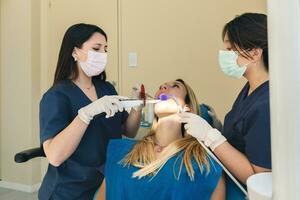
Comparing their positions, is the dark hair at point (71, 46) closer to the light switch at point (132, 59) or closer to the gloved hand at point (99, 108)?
the gloved hand at point (99, 108)

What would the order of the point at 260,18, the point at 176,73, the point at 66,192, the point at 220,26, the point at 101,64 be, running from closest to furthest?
the point at 260,18, the point at 66,192, the point at 101,64, the point at 220,26, the point at 176,73

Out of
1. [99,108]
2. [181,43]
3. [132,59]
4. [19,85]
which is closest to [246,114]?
[99,108]

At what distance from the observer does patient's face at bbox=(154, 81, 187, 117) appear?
4.57 ft

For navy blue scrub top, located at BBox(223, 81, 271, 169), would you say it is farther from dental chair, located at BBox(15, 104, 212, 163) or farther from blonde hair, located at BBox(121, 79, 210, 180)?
dental chair, located at BBox(15, 104, 212, 163)

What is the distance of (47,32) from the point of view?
3082 millimetres

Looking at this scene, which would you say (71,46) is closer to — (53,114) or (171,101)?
(53,114)

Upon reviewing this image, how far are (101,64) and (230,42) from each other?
610 mm

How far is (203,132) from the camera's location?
1116mm

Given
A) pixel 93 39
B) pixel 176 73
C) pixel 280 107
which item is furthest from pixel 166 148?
pixel 176 73

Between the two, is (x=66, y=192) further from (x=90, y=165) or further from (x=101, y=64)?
(x=101, y=64)

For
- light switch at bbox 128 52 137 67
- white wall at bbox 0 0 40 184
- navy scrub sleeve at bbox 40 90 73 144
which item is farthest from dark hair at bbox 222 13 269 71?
white wall at bbox 0 0 40 184

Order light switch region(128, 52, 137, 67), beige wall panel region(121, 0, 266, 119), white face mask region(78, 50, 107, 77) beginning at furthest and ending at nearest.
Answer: light switch region(128, 52, 137, 67) → beige wall panel region(121, 0, 266, 119) → white face mask region(78, 50, 107, 77)

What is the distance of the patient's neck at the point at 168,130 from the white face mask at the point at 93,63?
0.39 m

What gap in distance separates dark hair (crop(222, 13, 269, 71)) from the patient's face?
0.35 metres
